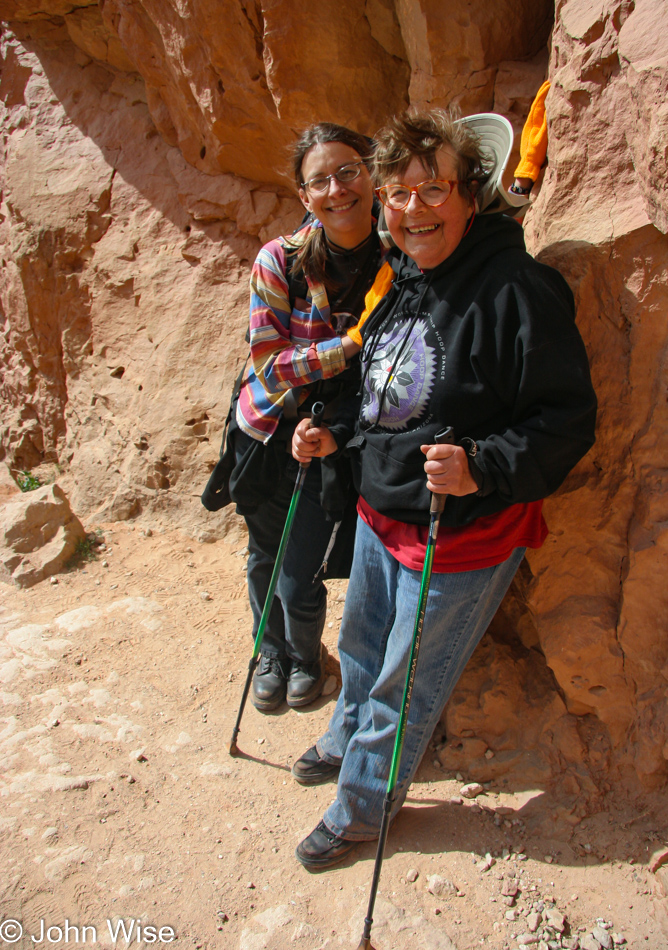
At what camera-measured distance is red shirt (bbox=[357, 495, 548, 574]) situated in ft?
6.62

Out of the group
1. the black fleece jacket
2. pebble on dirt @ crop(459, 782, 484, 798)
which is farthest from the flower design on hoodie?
pebble on dirt @ crop(459, 782, 484, 798)

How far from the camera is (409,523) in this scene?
6.86ft

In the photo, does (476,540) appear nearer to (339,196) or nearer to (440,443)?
(440,443)

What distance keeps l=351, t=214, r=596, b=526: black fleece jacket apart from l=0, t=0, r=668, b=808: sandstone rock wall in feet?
1.53

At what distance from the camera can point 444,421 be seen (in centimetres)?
191

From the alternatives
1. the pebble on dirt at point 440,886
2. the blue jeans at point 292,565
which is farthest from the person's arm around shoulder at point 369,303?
the pebble on dirt at point 440,886

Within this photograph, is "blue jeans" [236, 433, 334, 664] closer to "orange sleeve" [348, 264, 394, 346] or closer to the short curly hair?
"orange sleeve" [348, 264, 394, 346]

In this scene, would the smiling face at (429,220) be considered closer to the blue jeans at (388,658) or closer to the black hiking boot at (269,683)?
the blue jeans at (388,658)

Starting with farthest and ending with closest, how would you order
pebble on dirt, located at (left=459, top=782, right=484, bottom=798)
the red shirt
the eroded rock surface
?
1. the eroded rock surface
2. pebble on dirt, located at (left=459, top=782, right=484, bottom=798)
3. the red shirt

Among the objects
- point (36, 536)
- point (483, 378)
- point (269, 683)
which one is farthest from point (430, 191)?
point (36, 536)

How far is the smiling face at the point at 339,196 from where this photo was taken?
2336mm

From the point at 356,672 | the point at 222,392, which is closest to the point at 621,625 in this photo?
the point at 356,672

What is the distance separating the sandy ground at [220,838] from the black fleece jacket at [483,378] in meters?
1.31

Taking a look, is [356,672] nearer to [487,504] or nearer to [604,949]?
[487,504]
